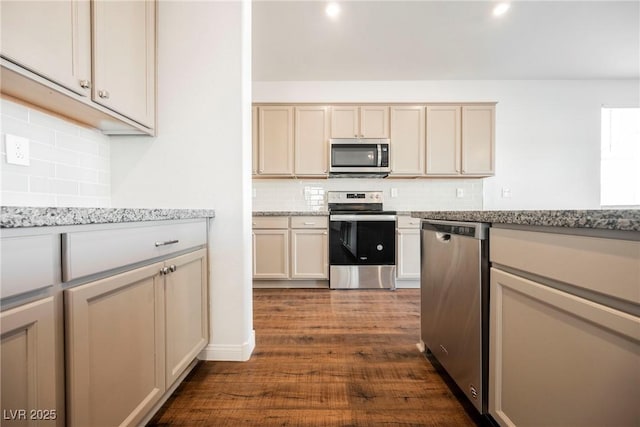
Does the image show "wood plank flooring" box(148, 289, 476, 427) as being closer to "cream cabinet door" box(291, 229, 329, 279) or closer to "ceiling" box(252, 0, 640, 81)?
"cream cabinet door" box(291, 229, 329, 279)

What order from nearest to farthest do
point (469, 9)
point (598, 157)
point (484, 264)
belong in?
point (484, 264) < point (469, 9) < point (598, 157)

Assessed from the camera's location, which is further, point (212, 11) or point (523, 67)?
point (523, 67)

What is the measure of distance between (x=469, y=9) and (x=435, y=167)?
159 centimetres

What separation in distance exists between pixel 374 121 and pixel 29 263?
11.0ft

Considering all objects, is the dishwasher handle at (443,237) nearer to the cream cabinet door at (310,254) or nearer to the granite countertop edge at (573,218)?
the granite countertop edge at (573,218)

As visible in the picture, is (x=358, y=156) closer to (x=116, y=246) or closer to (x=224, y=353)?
(x=224, y=353)

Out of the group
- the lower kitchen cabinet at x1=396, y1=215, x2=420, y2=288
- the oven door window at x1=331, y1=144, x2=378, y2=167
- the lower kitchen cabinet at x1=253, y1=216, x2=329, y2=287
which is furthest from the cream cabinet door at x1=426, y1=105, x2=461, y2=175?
the lower kitchen cabinet at x1=253, y1=216, x2=329, y2=287

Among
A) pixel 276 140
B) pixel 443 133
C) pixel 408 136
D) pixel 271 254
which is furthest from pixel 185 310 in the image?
pixel 443 133

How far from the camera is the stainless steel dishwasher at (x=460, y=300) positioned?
1015 millimetres

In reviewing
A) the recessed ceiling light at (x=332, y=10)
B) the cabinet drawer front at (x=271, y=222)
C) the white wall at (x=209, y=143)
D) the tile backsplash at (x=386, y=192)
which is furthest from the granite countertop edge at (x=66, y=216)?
the tile backsplash at (x=386, y=192)

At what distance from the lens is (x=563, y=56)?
3.17 metres

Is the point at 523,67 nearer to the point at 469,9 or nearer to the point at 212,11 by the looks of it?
the point at 469,9

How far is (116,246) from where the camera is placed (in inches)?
33.4

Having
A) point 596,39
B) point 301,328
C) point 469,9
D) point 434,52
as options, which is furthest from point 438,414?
point 596,39
